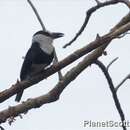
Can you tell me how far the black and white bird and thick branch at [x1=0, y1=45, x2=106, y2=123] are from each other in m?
1.96

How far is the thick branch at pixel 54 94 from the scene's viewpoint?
230 cm

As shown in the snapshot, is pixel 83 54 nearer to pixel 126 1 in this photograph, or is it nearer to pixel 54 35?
pixel 126 1

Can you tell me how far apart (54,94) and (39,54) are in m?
2.36

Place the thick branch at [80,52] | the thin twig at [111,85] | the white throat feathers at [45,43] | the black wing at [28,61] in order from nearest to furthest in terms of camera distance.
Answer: the thick branch at [80,52], the thin twig at [111,85], the black wing at [28,61], the white throat feathers at [45,43]

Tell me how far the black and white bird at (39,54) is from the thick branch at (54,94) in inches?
77.0

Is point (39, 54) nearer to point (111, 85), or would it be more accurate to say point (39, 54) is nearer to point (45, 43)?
point (45, 43)

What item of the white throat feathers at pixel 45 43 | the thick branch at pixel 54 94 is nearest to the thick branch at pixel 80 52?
the thick branch at pixel 54 94

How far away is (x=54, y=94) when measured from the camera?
238 centimetres

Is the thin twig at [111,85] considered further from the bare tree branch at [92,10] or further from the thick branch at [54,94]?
the bare tree branch at [92,10]

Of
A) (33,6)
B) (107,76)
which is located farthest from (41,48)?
(107,76)

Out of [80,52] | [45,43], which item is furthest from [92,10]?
[45,43]

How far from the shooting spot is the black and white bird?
4.50m

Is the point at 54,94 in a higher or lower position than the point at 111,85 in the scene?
higher

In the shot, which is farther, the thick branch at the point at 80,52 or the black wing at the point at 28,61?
the black wing at the point at 28,61
